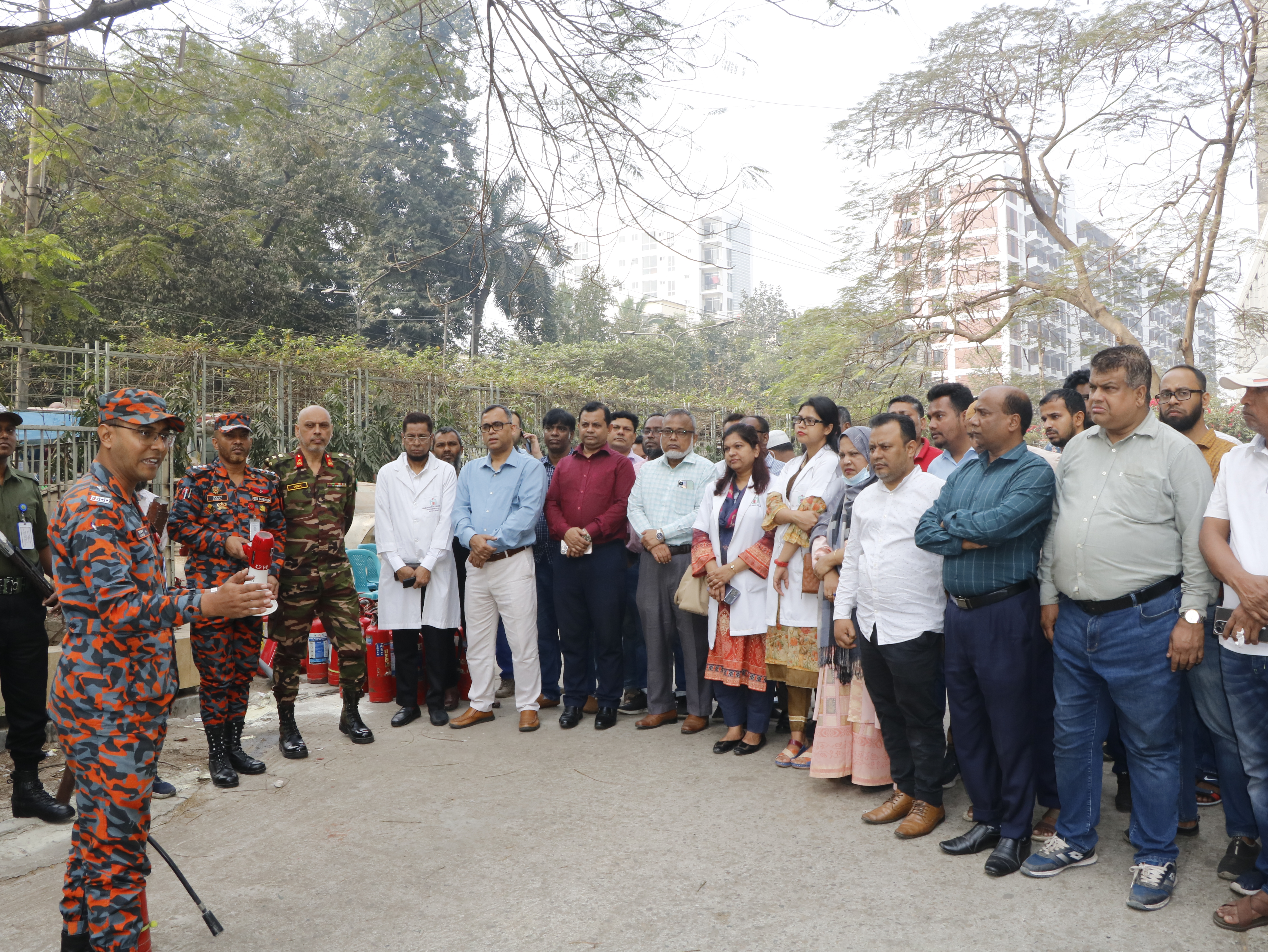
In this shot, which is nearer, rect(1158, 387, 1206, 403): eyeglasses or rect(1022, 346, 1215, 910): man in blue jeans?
rect(1022, 346, 1215, 910): man in blue jeans

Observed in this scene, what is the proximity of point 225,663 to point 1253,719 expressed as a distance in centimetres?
492

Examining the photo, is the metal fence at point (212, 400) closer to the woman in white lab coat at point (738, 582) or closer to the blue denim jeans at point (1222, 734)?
the woman in white lab coat at point (738, 582)

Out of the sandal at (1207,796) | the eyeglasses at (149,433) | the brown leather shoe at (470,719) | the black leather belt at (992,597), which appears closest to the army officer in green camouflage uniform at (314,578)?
the brown leather shoe at (470,719)

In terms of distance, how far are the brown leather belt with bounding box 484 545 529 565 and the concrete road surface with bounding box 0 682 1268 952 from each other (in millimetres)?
1374

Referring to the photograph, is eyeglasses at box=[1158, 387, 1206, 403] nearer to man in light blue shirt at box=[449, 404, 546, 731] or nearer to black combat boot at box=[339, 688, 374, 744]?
man in light blue shirt at box=[449, 404, 546, 731]

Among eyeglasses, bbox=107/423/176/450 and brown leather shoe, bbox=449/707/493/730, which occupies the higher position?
eyeglasses, bbox=107/423/176/450

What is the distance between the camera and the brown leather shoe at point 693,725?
19.1 feet

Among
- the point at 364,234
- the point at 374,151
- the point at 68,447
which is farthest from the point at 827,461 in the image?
the point at 374,151

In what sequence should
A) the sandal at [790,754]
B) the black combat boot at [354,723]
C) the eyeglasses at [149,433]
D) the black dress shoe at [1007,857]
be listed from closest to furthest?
the eyeglasses at [149,433]
the black dress shoe at [1007,857]
the sandal at [790,754]
the black combat boot at [354,723]

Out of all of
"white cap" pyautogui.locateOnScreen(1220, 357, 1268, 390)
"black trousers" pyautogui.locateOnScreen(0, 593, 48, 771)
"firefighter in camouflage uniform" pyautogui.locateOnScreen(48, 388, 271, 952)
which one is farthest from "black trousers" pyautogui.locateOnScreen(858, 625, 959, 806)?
"black trousers" pyautogui.locateOnScreen(0, 593, 48, 771)

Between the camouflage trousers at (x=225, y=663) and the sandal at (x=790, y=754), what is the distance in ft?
10.1

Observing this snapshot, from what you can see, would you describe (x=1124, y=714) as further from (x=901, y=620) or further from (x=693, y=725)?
(x=693, y=725)

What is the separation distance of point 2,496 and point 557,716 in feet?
11.8

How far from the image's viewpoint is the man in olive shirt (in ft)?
15.1
